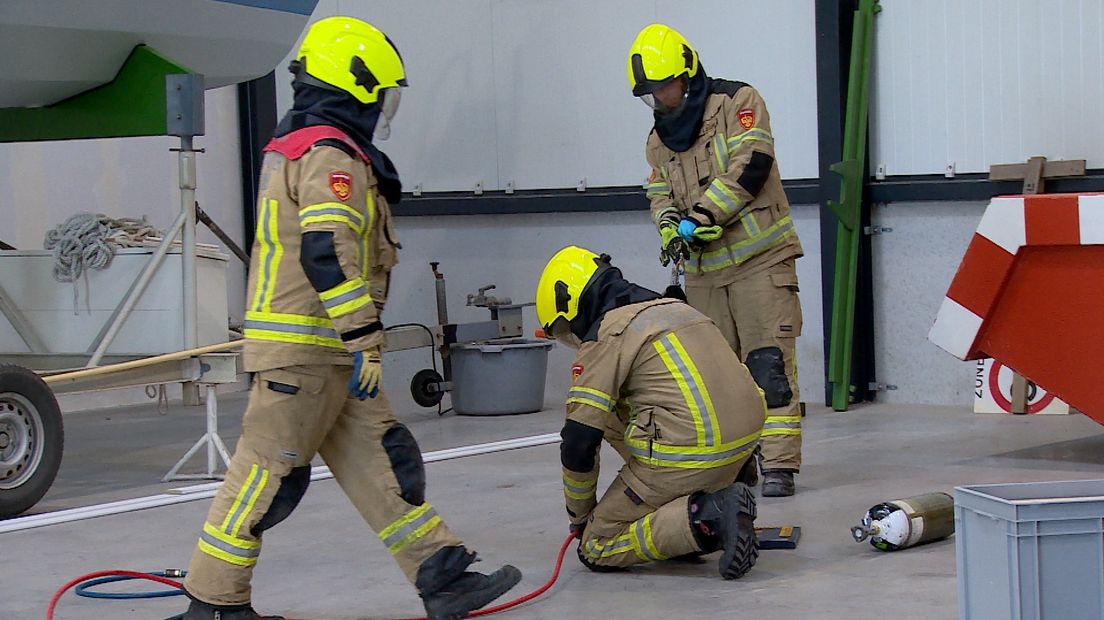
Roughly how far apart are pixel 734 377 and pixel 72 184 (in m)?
6.60

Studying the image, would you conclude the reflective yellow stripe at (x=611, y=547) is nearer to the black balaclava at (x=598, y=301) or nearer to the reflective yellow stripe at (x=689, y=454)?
the reflective yellow stripe at (x=689, y=454)

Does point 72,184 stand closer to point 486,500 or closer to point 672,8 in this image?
point 672,8

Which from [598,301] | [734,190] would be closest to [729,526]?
[598,301]

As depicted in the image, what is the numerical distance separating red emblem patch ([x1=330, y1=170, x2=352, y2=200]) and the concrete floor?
49.4 inches

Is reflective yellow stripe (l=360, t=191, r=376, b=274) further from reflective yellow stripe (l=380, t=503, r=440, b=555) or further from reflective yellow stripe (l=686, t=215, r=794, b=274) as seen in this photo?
reflective yellow stripe (l=686, t=215, r=794, b=274)

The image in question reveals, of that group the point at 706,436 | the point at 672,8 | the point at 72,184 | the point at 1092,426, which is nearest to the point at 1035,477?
the point at 1092,426

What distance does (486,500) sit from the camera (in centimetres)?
593

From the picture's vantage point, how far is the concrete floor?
416cm

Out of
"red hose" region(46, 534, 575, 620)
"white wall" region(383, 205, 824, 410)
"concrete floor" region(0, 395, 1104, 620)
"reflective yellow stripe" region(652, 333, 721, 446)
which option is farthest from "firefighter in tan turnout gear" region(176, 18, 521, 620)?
"white wall" region(383, 205, 824, 410)

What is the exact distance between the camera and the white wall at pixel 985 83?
761 cm

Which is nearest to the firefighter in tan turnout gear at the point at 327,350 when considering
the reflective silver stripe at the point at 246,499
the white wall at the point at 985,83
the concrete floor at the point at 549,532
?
the reflective silver stripe at the point at 246,499

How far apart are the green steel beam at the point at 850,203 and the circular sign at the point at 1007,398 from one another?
32.3 inches

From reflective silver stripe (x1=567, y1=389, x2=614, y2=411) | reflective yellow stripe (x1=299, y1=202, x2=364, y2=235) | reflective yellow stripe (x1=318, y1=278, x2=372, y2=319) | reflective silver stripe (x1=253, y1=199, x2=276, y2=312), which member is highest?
reflective yellow stripe (x1=299, y1=202, x2=364, y2=235)

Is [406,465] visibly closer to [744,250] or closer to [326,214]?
[326,214]
